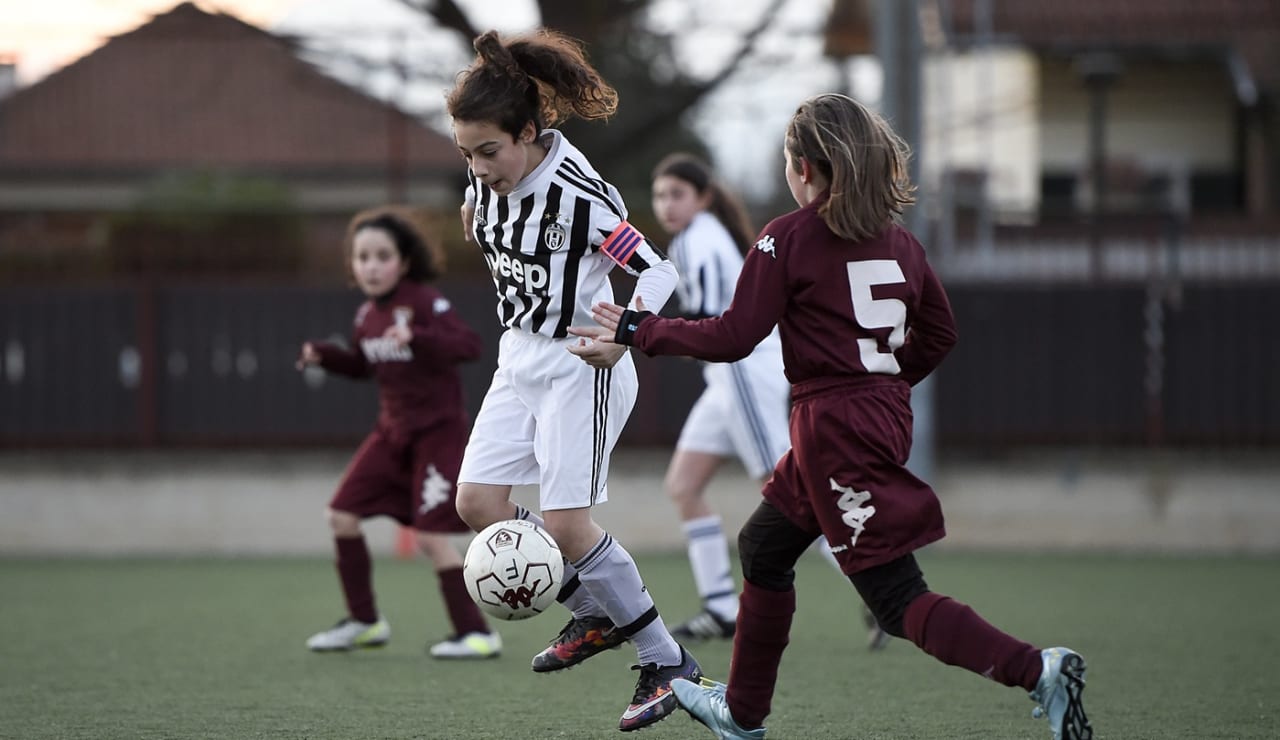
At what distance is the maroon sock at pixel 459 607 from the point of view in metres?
6.30

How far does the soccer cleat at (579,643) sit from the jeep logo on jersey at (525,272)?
1025mm

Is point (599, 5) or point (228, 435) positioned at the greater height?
point (599, 5)

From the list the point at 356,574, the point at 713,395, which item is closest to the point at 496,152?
the point at 356,574

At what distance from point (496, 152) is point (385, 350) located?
2.08 meters

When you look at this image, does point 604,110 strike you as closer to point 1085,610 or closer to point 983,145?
point 1085,610

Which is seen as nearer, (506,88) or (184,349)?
(506,88)

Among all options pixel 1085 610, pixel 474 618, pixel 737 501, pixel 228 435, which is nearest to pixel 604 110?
pixel 474 618

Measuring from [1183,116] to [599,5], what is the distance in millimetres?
9270

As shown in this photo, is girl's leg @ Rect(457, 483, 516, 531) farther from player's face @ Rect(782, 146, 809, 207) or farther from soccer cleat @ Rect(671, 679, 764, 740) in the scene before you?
player's face @ Rect(782, 146, 809, 207)

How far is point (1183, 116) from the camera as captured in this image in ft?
65.3

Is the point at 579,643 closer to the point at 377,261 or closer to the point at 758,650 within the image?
the point at 758,650

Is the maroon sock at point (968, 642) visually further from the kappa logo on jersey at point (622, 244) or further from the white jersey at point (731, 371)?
the white jersey at point (731, 371)

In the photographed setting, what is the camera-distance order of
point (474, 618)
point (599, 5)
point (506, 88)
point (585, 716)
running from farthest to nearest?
point (599, 5)
point (474, 618)
point (585, 716)
point (506, 88)

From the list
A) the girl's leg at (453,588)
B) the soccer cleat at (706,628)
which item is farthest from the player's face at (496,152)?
the soccer cleat at (706,628)
